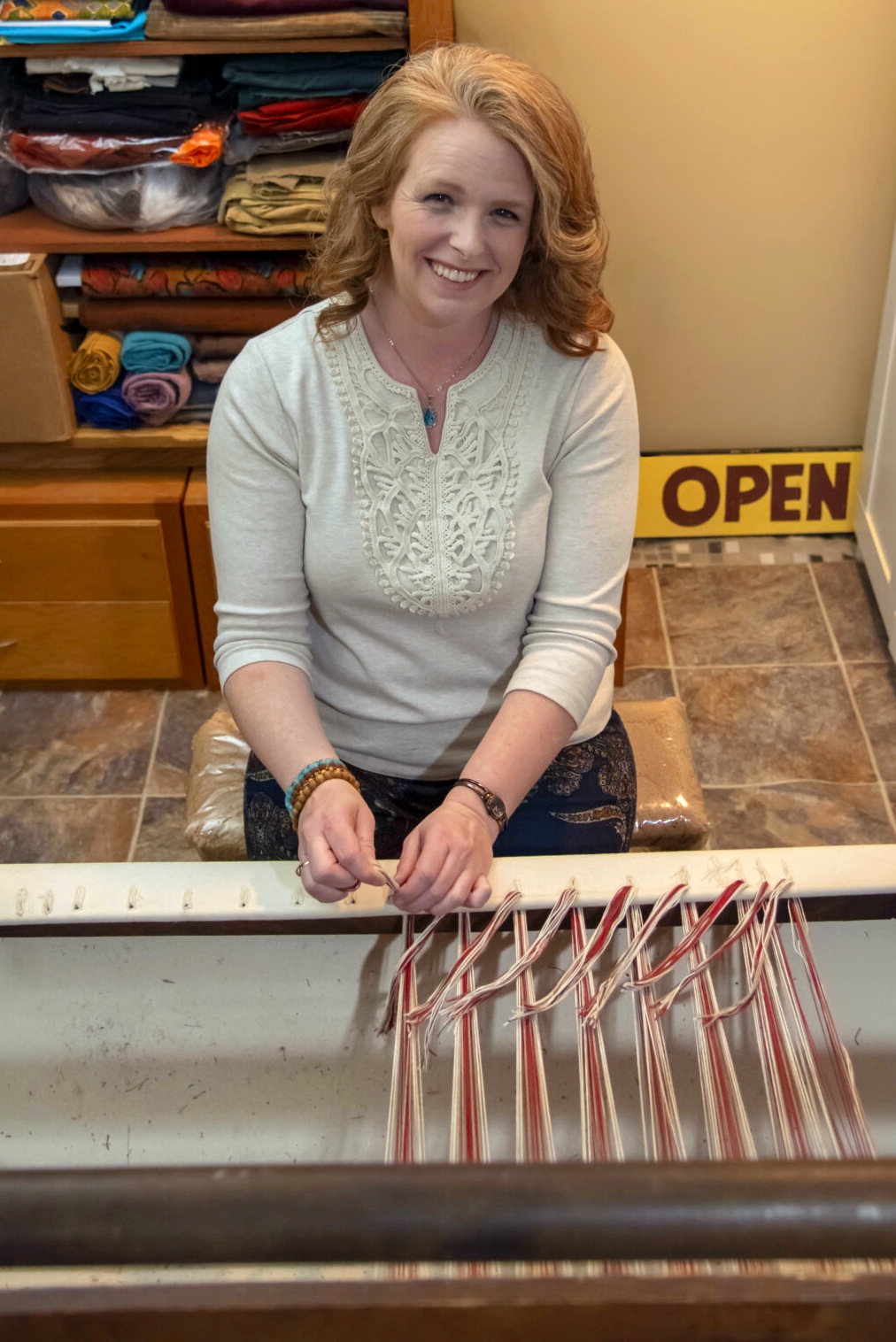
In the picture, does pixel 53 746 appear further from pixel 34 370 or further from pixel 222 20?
pixel 222 20

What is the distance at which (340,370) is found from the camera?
135cm

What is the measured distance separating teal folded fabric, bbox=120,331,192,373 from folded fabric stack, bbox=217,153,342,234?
256mm

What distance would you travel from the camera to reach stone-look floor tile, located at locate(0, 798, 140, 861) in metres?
2.34

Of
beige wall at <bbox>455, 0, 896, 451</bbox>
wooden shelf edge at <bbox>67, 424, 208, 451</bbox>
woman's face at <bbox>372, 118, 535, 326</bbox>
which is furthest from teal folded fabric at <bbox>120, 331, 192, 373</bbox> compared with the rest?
woman's face at <bbox>372, 118, 535, 326</bbox>

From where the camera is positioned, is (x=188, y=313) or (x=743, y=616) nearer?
(x=188, y=313)

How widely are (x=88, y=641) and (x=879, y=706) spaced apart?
5.22 ft

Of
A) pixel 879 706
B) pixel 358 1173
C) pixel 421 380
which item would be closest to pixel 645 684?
pixel 879 706

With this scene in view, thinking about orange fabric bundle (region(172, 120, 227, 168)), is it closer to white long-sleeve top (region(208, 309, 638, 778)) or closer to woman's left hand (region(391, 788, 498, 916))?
white long-sleeve top (region(208, 309, 638, 778))

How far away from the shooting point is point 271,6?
6.53 ft

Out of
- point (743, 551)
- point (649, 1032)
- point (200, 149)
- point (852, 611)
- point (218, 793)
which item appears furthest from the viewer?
point (743, 551)

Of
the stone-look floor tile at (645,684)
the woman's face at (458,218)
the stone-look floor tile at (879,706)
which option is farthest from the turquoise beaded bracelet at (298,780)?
the stone-look floor tile at (879,706)

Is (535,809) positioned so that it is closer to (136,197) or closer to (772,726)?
(772,726)

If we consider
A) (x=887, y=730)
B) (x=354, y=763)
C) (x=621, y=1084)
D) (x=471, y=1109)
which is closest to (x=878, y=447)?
(x=887, y=730)

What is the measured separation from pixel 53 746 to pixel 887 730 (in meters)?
1.65
